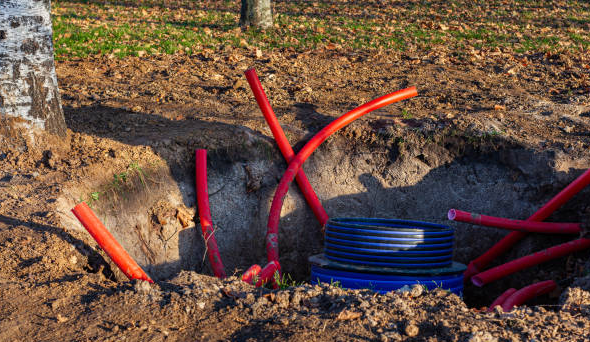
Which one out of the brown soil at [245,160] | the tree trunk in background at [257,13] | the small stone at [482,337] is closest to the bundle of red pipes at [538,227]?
the brown soil at [245,160]

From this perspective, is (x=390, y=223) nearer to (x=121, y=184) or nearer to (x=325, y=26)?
(x=121, y=184)

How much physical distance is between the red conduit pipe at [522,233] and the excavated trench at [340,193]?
14 centimetres

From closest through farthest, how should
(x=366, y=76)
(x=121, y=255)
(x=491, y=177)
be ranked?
(x=121, y=255), (x=491, y=177), (x=366, y=76)

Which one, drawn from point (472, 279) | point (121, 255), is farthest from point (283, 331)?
point (472, 279)

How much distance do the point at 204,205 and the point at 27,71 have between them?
6.10 ft

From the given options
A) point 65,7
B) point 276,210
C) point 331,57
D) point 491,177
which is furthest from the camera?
point 65,7

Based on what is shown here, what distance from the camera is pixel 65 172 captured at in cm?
491

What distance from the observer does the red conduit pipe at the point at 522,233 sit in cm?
505

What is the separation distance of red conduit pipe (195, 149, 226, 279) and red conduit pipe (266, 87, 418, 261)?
50 cm

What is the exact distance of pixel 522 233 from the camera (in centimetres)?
535

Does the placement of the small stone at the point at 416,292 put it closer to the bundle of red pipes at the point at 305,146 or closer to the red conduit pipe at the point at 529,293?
the red conduit pipe at the point at 529,293

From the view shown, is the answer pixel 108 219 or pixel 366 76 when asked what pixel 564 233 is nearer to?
pixel 366 76

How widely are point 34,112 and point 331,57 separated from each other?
443 centimetres

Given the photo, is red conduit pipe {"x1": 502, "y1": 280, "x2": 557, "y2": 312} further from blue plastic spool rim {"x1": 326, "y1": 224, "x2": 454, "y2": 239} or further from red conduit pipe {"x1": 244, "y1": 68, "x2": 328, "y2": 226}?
red conduit pipe {"x1": 244, "y1": 68, "x2": 328, "y2": 226}
